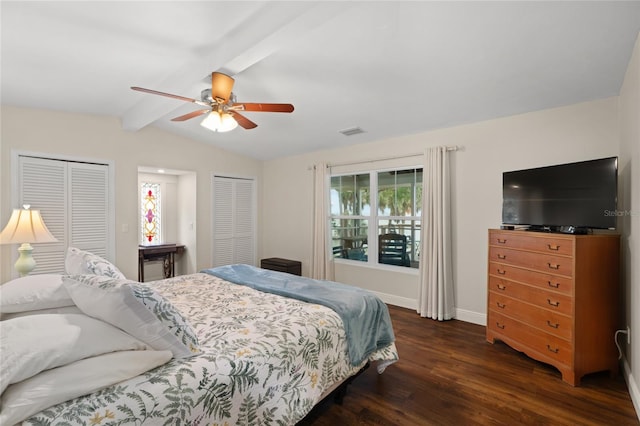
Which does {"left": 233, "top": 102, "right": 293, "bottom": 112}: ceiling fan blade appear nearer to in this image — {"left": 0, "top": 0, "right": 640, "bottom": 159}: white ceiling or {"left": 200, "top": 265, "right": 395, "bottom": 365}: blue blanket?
{"left": 0, "top": 0, "right": 640, "bottom": 159}: white ceiling

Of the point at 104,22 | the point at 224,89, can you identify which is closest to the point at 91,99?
the point at 104,22

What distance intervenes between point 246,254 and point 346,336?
409 centimetres

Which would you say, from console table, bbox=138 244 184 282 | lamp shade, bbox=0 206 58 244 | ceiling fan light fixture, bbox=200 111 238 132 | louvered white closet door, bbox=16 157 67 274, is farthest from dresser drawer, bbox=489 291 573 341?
louvered white closet door, bbox=16 157 67 274

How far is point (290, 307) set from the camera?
210 cm

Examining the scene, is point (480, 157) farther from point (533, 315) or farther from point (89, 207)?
point (89, 207)

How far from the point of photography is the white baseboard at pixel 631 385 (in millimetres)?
2002

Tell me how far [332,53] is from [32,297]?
8.39 feet

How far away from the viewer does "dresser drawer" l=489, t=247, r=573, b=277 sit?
238 cm

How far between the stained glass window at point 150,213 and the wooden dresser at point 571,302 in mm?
5635

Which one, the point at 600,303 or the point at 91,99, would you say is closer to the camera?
the point at 600,303

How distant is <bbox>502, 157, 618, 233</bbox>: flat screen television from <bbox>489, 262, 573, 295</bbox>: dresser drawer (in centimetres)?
44

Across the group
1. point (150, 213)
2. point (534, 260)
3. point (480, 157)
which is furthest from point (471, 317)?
point (150, 213)

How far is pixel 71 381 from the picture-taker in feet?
3.45

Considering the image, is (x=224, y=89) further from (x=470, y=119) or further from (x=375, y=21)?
(x=470, y=119)
